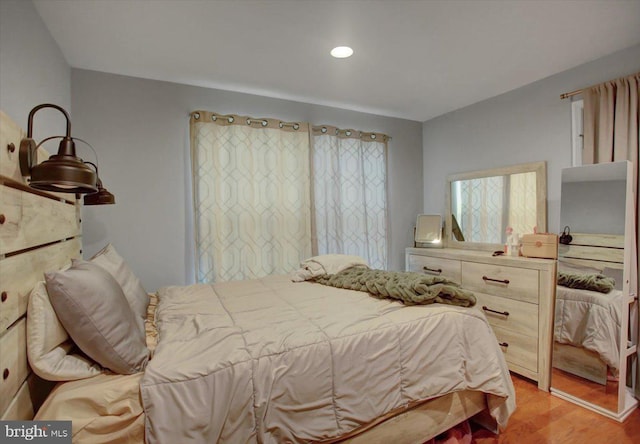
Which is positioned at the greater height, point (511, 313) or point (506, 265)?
point (506, 265)

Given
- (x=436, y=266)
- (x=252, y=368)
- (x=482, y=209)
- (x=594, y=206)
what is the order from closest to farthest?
(x=252, y=368) → (x=594, y=206) → (x=436, y=266) → (x=482, y=209)

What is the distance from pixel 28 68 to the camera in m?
1.58

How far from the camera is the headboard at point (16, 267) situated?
0.94 metres

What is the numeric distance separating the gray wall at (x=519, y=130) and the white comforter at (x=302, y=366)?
174 cm

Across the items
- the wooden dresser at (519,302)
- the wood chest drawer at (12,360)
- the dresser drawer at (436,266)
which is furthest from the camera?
the dresser drawer at (436,266)

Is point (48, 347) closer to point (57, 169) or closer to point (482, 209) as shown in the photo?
point (57, 169)

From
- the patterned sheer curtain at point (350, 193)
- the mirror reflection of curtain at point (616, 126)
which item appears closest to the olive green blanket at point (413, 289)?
the patterned sheer curtain at point (350, 193)

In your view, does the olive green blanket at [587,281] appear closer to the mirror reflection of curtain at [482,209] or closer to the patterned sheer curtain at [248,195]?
the mirror reflection of curtain at [482,209]

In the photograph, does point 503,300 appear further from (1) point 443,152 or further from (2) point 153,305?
(2) point 153,305

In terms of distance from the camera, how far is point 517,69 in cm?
252

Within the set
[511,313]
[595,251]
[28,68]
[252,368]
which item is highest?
[28,68]

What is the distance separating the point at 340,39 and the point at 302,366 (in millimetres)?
1965

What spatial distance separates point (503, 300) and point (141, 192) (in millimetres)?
3089

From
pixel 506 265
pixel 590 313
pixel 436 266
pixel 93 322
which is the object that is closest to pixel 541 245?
pixel 506 265
